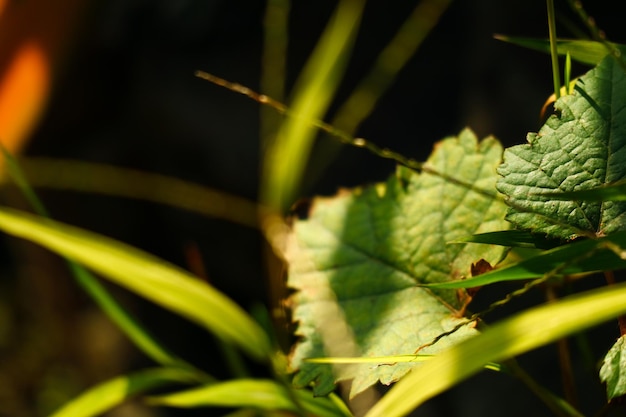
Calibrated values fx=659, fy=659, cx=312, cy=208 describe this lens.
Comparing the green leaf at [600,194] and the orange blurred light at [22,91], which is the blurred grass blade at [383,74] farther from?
the green leaf at [600,194]

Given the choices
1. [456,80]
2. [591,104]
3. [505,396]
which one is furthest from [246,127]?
[591,104]

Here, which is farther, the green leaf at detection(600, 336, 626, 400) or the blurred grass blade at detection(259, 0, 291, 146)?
the blurred grass blade at detection(259, 0, 291, 146)

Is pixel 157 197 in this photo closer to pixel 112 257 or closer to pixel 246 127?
pixel 246 127

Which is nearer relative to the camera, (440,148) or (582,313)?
(582,313)

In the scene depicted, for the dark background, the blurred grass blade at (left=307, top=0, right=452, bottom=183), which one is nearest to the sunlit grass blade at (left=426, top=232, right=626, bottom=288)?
the dark background

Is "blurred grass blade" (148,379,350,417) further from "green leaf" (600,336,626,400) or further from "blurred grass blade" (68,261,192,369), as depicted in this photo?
"green leaf" (600,336,626,400)

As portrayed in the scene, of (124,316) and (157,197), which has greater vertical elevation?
(157,197)

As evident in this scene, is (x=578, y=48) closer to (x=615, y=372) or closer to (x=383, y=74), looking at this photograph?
(x=615, y=372)
